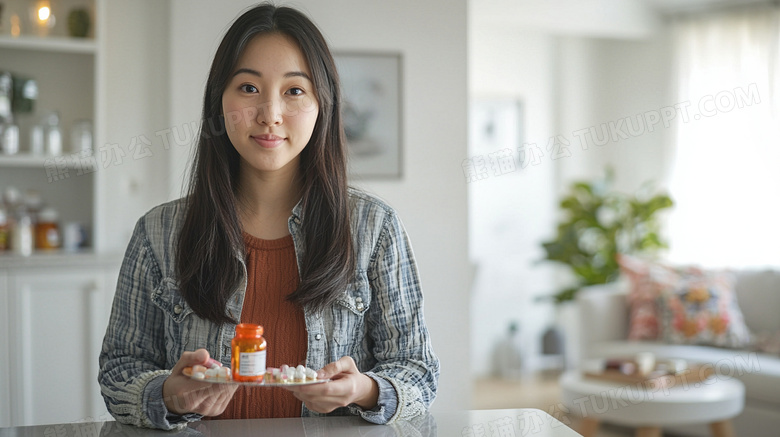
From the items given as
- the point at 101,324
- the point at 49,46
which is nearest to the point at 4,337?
the point at 101,324

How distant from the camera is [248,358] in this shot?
3.24 feet

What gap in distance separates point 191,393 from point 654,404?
7.61 feet

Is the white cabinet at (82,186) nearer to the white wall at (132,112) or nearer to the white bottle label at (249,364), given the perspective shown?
the white wall at (132,112)

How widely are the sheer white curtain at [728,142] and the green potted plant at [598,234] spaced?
0.31 metres

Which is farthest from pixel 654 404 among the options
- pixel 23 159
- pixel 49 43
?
pixel 49 43

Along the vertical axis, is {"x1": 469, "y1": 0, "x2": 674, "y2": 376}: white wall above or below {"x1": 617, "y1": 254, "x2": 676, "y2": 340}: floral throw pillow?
above

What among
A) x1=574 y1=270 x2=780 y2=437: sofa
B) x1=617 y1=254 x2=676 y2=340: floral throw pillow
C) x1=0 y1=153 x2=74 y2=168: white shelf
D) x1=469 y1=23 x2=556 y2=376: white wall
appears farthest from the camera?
x1=469 y1=23 x2=556 y2=376: white wall

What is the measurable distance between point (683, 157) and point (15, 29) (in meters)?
3.87

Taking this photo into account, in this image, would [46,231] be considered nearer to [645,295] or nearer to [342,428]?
[342,428]

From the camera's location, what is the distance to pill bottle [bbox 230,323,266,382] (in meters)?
0.99

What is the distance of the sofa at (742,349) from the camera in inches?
132

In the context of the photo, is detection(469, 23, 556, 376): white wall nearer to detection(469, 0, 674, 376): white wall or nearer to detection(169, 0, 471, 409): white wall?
detection(469, 0, 674, 376): white wall

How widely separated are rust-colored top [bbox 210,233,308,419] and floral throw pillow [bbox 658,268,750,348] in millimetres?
3051

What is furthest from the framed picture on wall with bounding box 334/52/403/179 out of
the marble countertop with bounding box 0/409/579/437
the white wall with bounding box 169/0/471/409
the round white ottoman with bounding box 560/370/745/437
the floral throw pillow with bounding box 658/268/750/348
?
the marble countertop with bounding box 0/409/579/437
